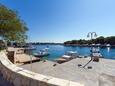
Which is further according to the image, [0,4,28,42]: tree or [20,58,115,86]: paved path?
[0,4,28,42]: tree

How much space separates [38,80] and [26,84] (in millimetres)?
547

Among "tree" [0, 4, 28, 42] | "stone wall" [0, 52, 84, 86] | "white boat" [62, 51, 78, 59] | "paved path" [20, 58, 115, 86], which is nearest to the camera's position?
"stone wall" [0, 52, 84, 86]

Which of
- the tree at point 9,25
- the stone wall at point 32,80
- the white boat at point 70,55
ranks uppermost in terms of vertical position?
the tree at point 9,25

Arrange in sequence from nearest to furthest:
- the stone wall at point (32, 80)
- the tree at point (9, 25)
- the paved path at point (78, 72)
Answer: the stone wall at point (32, 80) → the paved path at point (78, 72) → the tree at point (9, 25)

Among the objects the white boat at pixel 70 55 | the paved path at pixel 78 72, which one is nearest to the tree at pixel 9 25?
the paved path at pixel 78 72

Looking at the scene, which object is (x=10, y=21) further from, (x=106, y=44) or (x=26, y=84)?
(x=106, y=44)

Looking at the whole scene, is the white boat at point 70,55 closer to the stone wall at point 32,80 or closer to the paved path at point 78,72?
the paved path at point 78,72

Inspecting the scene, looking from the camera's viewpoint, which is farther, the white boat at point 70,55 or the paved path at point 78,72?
the white boat at point 70,55

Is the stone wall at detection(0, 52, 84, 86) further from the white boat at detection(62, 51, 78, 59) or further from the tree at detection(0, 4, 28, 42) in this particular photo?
the white boat at detection(62, 51, 78, 59)

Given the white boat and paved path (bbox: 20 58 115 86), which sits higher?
paved path (bbox: 20 58 115 86)

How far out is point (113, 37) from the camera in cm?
9919

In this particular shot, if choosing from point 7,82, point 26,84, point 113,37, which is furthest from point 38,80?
point 113,37

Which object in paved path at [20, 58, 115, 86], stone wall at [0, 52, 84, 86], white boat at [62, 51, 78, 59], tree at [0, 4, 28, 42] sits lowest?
white boat at [62, 51, 78, 59]

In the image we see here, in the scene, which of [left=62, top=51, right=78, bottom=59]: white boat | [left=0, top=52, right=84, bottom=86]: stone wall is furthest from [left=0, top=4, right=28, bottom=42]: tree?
[left=62, top=51, right=78, bottom=59]: white boat
